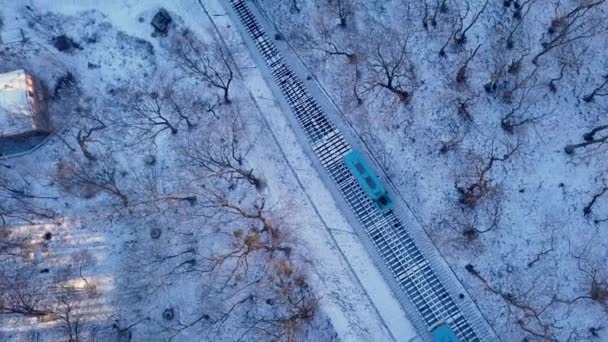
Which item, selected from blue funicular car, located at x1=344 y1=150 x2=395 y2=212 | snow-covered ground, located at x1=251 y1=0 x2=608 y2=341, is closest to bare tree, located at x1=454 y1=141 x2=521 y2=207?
snow-covered ground, located at x1=251 y1=0 x2=608 y2=341

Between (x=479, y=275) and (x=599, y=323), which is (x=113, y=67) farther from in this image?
(x=599, y=323)

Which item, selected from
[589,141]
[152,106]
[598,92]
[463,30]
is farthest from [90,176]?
[598,92]

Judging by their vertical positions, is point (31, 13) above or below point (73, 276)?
above

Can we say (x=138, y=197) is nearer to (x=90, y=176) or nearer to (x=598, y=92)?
(x=90, y=176)

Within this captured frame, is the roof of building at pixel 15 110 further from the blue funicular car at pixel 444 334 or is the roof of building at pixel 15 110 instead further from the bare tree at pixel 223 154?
the blue funicular car at pixel 444 334

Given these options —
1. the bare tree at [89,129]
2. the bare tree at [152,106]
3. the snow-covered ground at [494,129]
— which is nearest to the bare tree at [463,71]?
the snow-covered ground at [494,129]

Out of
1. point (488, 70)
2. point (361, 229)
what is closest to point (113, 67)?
point (361, 229)
